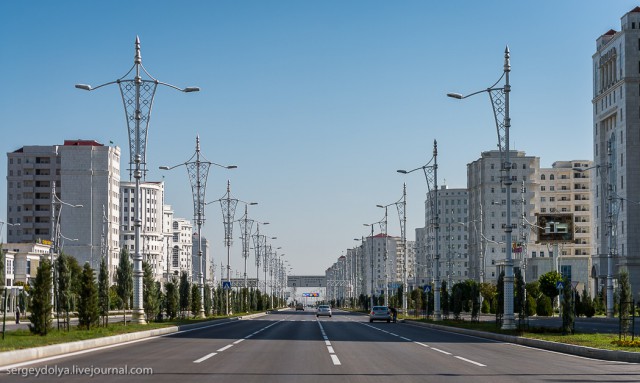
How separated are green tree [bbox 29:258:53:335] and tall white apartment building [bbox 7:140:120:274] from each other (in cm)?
12678

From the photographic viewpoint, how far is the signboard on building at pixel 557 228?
88125 mm

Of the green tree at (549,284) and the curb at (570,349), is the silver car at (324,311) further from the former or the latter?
the curb at (570,349)

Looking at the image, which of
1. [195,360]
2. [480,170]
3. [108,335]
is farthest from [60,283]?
[480,170]

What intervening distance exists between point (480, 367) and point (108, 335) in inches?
580

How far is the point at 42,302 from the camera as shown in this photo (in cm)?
2975

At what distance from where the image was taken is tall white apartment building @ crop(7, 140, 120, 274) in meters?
156

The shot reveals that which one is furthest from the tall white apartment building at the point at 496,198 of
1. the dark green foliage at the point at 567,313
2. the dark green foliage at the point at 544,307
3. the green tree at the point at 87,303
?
the green tree at the point at 87,303

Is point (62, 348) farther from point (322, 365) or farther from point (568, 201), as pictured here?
point (568, 201)

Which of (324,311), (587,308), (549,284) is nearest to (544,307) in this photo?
(549,284)

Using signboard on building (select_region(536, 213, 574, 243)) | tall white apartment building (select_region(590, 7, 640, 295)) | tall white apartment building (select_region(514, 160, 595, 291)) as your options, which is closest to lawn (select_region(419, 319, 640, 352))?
signboard on building (select_region(536, 213, 574, 243))

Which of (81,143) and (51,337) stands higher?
(81,143)

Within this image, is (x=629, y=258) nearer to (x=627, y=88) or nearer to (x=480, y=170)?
(x=627, y=88)

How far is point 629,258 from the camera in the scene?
111m

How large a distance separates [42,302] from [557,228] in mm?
67740
